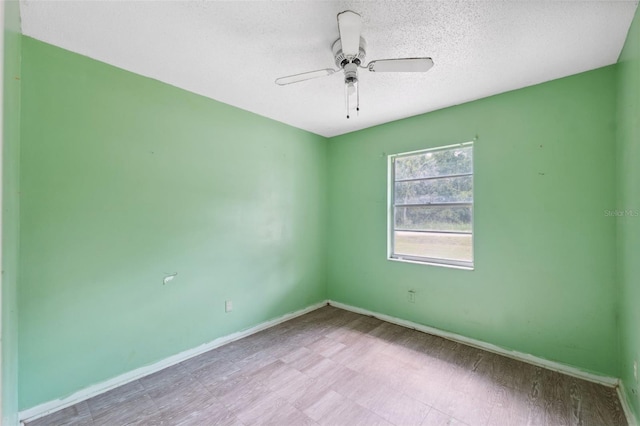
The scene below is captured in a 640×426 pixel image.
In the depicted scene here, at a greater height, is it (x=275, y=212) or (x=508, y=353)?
(x=275, y=212)

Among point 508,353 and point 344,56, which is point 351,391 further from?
point 344,56

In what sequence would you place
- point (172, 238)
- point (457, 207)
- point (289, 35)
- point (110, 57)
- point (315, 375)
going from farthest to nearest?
1. point (457, 207)
2. point (172, 238)
3. point (315, 375)
4. point (110, 57)
5. point (289, 35)

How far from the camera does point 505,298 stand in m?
2.59

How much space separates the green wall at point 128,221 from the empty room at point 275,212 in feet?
0.05

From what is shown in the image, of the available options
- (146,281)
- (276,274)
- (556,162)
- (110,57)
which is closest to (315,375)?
(276,274)

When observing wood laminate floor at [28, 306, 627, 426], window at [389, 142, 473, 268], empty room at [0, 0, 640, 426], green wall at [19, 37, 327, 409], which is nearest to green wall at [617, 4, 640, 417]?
empty room at [0, 0, 640, 426]

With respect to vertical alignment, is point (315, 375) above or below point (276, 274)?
below

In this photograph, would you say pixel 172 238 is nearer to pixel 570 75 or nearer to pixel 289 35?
pixel 289 35

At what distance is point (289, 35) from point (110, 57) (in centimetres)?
146

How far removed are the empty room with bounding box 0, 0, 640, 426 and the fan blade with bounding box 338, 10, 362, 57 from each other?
0.01m

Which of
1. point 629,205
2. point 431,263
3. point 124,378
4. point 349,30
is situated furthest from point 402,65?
point 124,378

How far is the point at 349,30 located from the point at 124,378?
3063 millimetres

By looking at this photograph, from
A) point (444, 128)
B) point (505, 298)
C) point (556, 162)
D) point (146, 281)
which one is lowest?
point (505, 298)

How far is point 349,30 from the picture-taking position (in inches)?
57.9
